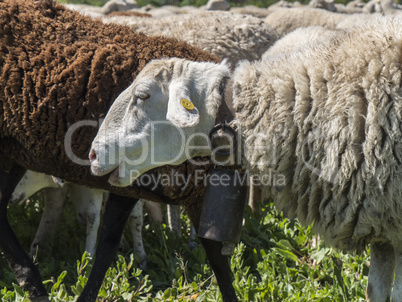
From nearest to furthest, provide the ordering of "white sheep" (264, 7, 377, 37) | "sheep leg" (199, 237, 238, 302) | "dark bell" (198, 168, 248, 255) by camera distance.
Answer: "dark bell" (198, 168, 248, 255) < "sheep leg" (199, 237, 238, 302) < "white sheep" (264, 7, 377, 37)

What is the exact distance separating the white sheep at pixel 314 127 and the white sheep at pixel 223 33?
2.19m

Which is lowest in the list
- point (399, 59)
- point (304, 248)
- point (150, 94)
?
point (304, 248)

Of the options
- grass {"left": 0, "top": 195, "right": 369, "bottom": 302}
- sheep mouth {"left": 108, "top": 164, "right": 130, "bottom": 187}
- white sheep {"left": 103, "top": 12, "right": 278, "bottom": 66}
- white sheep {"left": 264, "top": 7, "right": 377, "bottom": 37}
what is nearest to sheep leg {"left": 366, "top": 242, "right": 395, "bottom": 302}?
grass {"left": 0, "top": 195, "right": 369, "bottom": 302}

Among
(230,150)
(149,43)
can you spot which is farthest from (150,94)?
(149,43)

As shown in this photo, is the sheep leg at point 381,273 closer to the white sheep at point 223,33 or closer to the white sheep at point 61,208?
the white sheep at point 61,208

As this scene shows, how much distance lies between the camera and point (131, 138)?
8.98 ft

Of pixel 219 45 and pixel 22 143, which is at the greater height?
pixel 219 45

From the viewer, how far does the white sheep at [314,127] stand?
8.32ft

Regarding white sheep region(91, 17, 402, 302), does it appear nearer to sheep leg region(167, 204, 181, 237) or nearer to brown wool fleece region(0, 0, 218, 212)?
brown wool fleece region(0, 0, 218, 212)

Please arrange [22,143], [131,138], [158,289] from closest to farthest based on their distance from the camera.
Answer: [131,138] → [22,143] → [158,289]

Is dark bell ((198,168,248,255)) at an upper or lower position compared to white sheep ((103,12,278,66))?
lower

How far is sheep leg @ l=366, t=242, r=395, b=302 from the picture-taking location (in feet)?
9.45

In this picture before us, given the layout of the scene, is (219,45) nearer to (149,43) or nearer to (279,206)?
(149,43)

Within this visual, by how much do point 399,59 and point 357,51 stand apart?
7.5 inches
